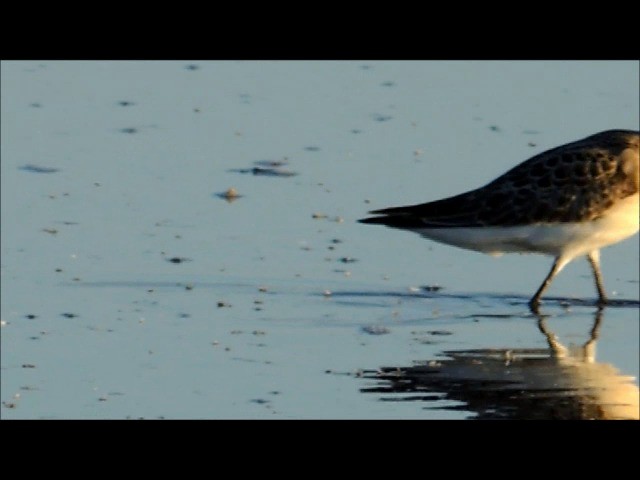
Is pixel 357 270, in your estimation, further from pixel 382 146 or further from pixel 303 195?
pixel 382 146

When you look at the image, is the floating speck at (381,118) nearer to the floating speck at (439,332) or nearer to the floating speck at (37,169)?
the floating speck at (37,169)

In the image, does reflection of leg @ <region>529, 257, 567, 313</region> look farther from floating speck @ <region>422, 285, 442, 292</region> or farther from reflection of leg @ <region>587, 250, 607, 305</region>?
floating speck @ <region>422, 285, 442, 292</region>

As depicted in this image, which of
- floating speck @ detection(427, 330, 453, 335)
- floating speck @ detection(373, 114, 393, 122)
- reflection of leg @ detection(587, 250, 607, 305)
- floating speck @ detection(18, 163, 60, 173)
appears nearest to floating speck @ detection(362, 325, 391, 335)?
floating speck @ detection(427, 330, 453, 335)

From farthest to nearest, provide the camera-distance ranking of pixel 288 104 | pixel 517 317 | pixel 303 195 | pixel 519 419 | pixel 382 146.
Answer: pixel 288 104, pixel 382 146, pixel 303 195, pixel 517 317, pixel 519 419

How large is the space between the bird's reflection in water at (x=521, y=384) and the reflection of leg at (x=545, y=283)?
939 millimetres

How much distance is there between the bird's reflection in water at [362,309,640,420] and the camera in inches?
417

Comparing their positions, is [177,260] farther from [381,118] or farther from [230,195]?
[381,118]

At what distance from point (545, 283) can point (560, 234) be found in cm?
38

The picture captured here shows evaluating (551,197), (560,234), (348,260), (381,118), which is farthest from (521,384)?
(381,118)

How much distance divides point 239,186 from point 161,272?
2.18 meters

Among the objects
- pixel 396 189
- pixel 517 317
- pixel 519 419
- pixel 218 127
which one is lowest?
pixel 519 419

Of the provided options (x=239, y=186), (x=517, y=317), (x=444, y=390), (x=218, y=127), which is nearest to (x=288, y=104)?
(x=218, y=127)

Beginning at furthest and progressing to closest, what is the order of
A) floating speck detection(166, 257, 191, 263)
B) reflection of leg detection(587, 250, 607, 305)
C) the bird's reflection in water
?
floating speck detection(166, 257, 191, 263)
reflection of leg detection(587, 250, 607, 305)
the bird's reflection in water

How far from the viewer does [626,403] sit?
10.8 m
